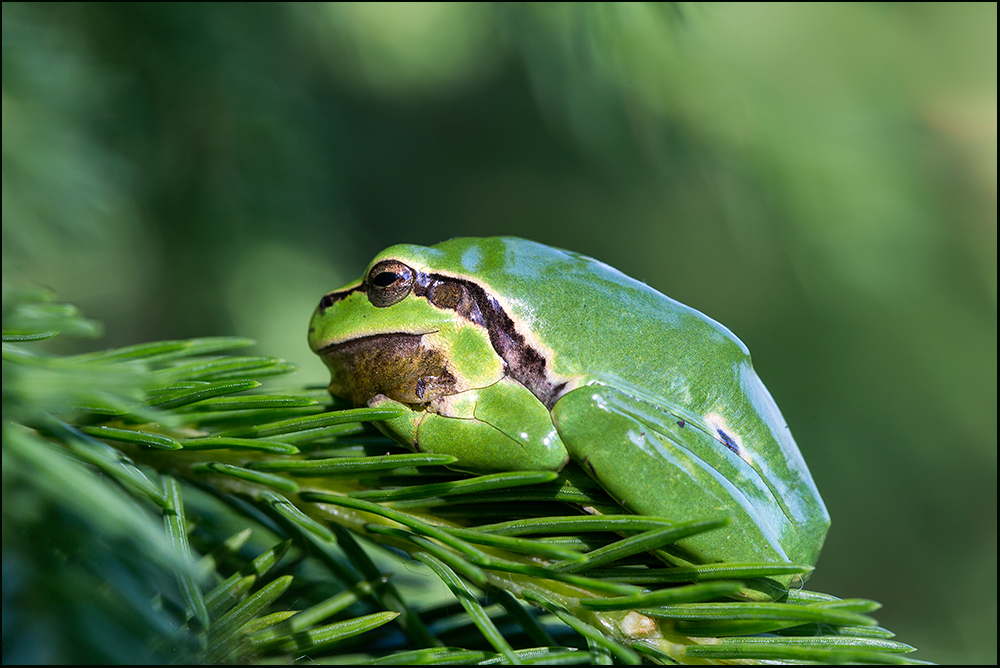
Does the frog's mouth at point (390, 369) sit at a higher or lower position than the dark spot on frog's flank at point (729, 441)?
higher

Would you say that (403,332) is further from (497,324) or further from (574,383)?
(574,383)

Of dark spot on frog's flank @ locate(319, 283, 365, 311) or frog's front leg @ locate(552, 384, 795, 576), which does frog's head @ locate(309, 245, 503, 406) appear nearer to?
dark spot on frog's flank @ locate(319, 283, 365, 311)

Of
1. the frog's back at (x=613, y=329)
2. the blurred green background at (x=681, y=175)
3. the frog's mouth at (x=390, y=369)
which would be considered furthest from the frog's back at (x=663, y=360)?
the blurred green background at (x=681, y=175)

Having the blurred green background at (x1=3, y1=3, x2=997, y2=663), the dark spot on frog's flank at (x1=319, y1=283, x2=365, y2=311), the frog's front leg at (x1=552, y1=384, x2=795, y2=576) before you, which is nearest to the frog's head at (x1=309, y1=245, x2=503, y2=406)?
the dark spot on frog's flank at (x1=319, y1=283, x2=365, y2=311)

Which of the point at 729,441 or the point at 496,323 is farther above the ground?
the point at 496,323

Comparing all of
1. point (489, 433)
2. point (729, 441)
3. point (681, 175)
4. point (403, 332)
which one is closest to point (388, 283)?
point (403, 332)

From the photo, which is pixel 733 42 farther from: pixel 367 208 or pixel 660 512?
pixel 367 208

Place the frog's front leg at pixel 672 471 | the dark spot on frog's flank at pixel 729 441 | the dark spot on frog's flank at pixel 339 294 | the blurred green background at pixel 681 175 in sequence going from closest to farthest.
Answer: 1. the frog's front leg at pixel 672 471
2. the dark spot on frog's flank at pixel 729 441
3. the dark spot on frog's flank at pixel 339 294
4. the blurred green background at pixel 681 175

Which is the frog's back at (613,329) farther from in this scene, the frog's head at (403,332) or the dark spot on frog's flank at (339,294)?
the dark spot on frog's flank at (339,294)
